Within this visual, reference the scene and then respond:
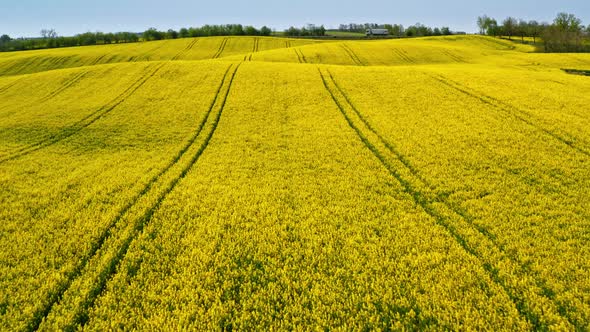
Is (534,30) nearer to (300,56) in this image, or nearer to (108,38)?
(300,56)

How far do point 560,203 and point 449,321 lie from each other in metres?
6.12

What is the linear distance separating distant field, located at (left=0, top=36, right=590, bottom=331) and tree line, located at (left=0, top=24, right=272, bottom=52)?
9664cm

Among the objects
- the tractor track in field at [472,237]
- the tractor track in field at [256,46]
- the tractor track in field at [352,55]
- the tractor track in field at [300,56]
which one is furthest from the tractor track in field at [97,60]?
the tractor track in field at [472,237]

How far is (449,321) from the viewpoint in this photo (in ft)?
17.3

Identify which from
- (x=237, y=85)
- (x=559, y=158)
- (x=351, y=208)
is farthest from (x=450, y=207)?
(x=237, y=85)

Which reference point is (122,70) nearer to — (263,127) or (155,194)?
(263,127)

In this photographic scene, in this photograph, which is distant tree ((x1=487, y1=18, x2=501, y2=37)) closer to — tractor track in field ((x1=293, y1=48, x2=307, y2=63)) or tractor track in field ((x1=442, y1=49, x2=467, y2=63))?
tractor track in field ((x1=442, y1=49, x2=467, y2=63))

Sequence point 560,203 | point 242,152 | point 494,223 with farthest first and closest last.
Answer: point 242,152
point 560,203
point 494,223

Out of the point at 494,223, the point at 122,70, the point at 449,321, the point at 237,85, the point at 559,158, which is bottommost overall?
the point at 449,321

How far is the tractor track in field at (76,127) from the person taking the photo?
48.3ft

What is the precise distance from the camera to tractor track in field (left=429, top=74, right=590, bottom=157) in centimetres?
1313

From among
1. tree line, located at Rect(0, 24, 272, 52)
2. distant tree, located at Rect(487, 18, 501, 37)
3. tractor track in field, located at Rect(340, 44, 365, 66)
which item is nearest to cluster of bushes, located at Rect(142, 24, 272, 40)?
tree line, located at Rect(0, 24, 272, 52)

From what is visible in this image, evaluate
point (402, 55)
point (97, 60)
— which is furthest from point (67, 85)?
point (402, 55)

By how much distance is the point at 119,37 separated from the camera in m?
102
